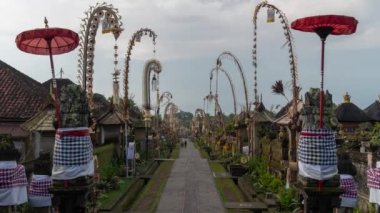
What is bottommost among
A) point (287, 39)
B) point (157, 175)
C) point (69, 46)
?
point (157, 175)

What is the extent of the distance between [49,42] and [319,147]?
18.5 ft

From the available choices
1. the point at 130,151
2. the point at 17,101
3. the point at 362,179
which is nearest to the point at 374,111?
the point at 130,151

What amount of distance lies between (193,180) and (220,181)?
138cm

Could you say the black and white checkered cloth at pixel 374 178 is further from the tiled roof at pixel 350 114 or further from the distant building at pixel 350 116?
the tiled roof at pixel 350 114

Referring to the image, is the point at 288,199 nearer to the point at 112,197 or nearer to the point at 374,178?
the point at 374,178

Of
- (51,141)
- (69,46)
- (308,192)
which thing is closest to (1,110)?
(51,141)

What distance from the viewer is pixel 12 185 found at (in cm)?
1077

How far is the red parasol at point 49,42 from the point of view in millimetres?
10516

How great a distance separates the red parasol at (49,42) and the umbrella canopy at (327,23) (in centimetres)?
447

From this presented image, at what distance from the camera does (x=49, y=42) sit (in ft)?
35.6

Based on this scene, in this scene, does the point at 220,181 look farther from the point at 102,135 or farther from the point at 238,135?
the point at 238,135

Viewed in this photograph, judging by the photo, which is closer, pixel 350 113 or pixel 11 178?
pixel 11 178

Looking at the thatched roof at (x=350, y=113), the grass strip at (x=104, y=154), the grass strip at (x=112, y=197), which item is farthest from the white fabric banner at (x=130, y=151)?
the thatched roof at (x=350, y=113)

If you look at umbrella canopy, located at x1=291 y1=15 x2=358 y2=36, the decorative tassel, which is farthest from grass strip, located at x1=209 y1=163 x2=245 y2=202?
umbrella canopy, located at x1=291 y1=15 x2=358 y2=36
